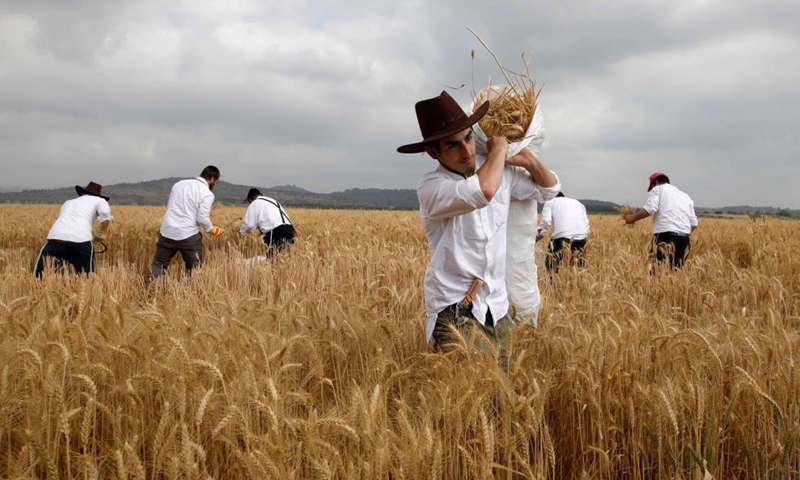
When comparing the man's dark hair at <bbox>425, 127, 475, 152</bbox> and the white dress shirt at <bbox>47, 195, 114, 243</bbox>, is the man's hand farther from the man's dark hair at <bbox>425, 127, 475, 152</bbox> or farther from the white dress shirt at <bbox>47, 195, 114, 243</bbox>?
the white dress shirt at <bbox>47, 195, 114, 243</bbox>

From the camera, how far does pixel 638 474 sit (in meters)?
2.05

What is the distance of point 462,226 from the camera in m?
2.54

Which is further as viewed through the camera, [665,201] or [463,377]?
[665,201]

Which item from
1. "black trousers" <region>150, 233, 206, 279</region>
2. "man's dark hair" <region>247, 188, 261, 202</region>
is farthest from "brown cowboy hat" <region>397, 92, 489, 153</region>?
"man's dark hair" <region>247, 188, 261, 202</region>

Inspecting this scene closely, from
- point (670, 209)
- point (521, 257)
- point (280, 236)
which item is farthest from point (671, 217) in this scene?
Result: point (521, 257)

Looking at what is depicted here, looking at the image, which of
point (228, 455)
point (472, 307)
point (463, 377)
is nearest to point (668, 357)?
point (472, 307)

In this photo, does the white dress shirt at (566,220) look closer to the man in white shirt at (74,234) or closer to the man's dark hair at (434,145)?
the man's dark hair at (434,145)

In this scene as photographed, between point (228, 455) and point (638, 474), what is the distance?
4.76 feet

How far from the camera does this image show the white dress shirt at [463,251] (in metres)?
2.48

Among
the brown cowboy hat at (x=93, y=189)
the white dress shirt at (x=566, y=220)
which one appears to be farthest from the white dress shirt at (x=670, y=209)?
the brown cowboy hat at (x=93, y=189)

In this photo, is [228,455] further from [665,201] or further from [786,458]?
[665,201]

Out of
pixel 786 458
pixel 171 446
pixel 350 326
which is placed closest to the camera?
pixel 171 446

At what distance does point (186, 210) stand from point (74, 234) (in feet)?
4.63

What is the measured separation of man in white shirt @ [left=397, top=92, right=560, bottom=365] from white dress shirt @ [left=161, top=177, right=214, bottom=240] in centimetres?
581
